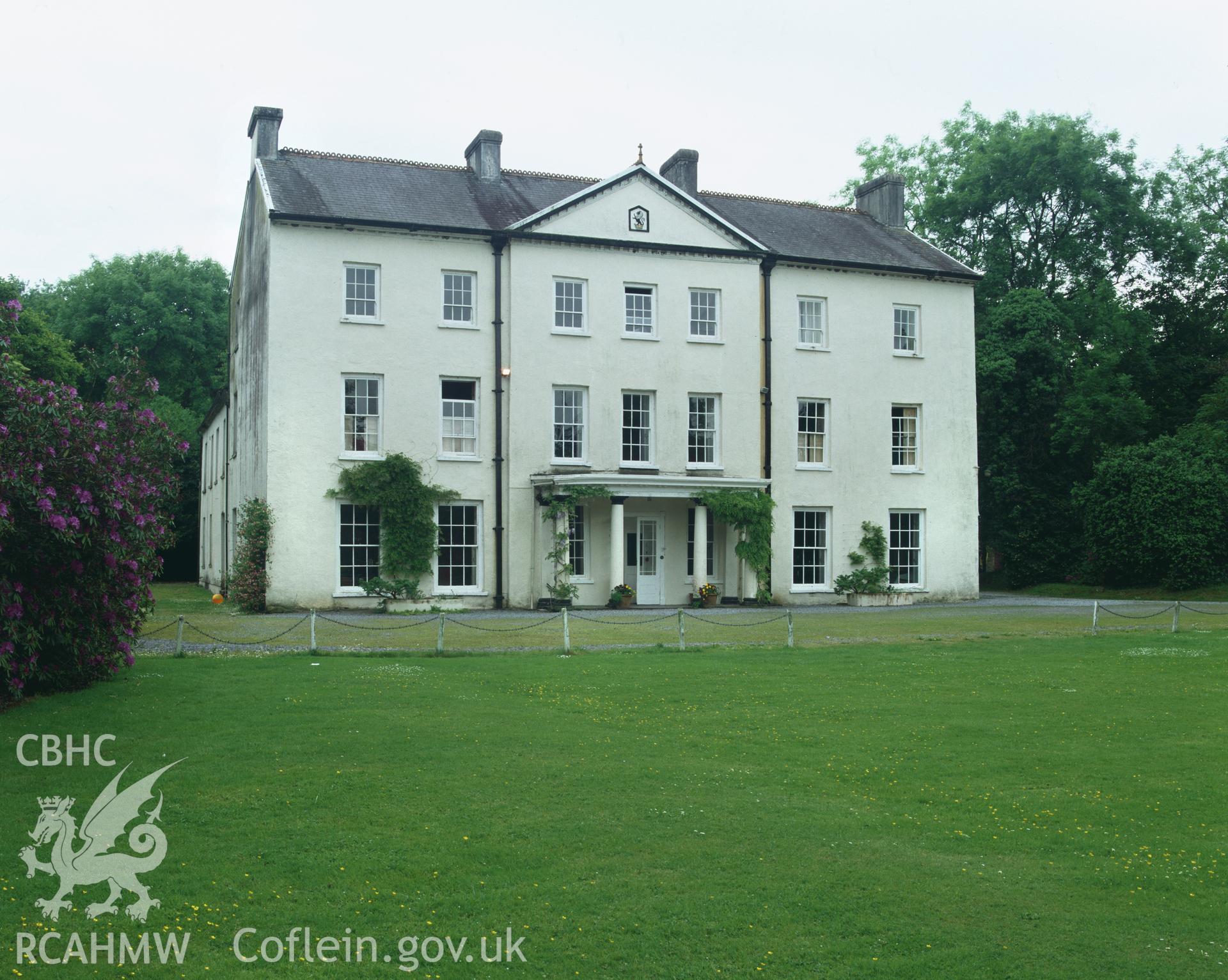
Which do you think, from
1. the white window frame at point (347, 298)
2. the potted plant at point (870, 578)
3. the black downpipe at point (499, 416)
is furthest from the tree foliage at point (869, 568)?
the white window frame at point (347, 298)

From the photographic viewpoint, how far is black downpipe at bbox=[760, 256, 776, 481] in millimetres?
31969

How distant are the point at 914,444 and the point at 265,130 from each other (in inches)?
797

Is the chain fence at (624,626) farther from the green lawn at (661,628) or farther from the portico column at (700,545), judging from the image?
the portico column at (700,545)

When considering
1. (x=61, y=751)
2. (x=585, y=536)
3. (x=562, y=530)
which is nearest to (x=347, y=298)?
(x=562, y=530)

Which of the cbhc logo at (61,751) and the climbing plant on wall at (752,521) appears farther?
the climbing plant on wall at (752,521)

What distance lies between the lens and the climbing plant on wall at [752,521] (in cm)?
3012

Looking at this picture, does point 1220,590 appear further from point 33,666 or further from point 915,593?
point 33,666

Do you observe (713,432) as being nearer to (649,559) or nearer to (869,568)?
(649,559)

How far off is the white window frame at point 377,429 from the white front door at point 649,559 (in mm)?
7207

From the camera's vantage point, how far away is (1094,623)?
23.4 m

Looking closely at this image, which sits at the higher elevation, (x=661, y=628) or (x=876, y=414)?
(x=876, y=414)

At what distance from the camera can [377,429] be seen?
93.8ft

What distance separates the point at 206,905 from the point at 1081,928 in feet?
16.4

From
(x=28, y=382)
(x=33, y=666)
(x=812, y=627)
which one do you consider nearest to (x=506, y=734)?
(x=33, y=666)
